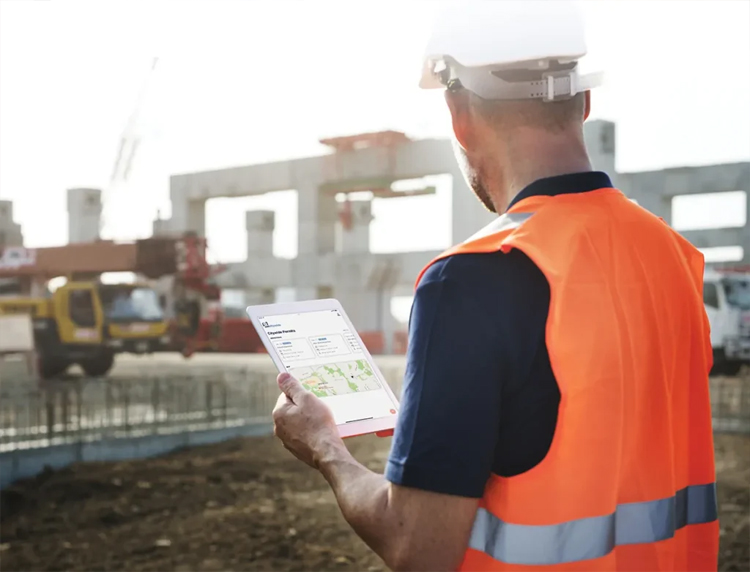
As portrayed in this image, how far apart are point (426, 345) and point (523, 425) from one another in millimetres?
206

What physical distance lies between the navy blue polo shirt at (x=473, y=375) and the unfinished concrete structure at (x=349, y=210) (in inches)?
852

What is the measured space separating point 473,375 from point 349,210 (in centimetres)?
2875

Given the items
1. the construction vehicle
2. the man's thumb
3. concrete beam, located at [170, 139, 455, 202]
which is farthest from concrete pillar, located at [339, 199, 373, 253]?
the man's thumb

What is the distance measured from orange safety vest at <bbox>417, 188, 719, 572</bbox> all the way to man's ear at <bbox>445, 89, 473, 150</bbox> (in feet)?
0.56

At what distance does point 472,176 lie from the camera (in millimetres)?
1622

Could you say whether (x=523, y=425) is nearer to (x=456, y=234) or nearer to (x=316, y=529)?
(x=316, y=529)

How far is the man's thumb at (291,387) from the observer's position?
5.60 feet

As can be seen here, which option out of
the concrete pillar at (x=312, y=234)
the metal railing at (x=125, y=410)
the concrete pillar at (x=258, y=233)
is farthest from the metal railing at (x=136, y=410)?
the concrete pillar at (x=258, y=233)

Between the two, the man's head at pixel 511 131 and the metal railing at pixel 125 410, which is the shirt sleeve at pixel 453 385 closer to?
the man's head at pixel 511 131

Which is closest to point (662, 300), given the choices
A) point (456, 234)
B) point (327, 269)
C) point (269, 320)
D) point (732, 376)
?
point (269, 320)

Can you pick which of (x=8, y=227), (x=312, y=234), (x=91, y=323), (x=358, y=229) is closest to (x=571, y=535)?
(x=91, y=323)

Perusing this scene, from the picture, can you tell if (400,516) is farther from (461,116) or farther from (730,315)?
(730,315)

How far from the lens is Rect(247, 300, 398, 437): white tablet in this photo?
1803 mm

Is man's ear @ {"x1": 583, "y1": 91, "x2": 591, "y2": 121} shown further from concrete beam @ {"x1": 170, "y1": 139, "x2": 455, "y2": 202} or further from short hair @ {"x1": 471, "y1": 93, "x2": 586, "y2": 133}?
concrete beam @ {"x1": 170, "y1": 139, "x2": 455, "y2": 202}
